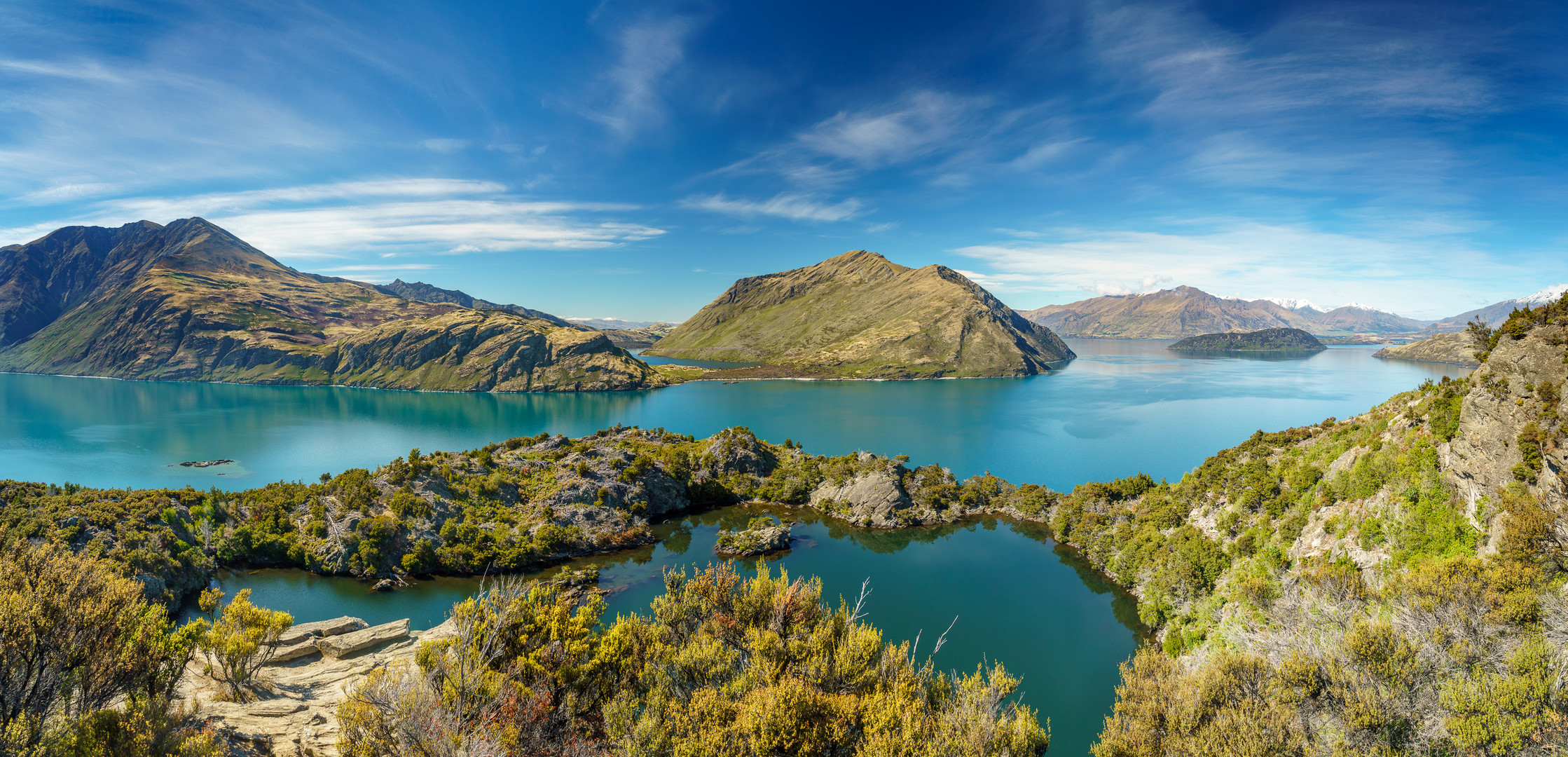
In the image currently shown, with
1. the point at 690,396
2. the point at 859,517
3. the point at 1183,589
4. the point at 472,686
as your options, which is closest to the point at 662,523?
the point at 859,517

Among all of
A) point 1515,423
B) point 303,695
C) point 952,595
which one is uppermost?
point 1515,423

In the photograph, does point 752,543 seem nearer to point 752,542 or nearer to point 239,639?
point 752,542

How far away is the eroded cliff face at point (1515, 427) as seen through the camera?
2539cm

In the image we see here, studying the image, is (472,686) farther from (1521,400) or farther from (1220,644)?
(1521,400)

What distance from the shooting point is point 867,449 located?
109750 mm

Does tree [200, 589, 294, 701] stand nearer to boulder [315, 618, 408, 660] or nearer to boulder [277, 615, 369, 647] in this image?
boulder [277, 615, 369, 647]

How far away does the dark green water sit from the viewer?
3822 centimetres

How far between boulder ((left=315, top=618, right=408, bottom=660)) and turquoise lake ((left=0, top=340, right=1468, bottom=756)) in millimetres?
6863

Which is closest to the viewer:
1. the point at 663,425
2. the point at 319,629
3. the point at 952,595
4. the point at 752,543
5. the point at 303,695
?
the point at 303,695

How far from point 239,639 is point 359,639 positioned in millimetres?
12114

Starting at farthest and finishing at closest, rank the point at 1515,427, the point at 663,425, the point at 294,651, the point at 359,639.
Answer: the point at 663,425, the point at 359,639, the point at 294,651, the point at 1515,427

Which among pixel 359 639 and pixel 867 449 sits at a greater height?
pixel 359 639

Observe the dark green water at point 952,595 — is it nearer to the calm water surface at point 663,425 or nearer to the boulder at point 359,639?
the boulder at point 359,639

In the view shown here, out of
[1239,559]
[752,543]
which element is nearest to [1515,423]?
[1239,559]
